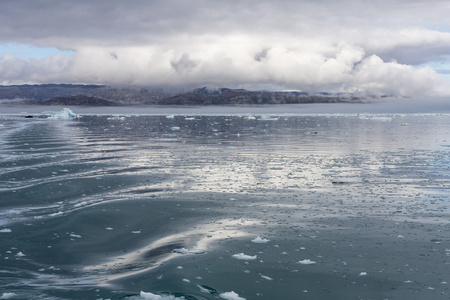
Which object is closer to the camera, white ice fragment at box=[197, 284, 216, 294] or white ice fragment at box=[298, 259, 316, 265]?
white ice fragment at box=[197, 284, 216, 294]

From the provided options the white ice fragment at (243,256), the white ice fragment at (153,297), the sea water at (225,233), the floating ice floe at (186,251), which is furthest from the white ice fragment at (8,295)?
the white ice fragment at (243,256)

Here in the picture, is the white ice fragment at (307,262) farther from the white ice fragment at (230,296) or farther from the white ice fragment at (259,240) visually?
the white ice fragment at (230,296)

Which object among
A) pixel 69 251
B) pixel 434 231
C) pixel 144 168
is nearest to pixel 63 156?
pixel 144 168

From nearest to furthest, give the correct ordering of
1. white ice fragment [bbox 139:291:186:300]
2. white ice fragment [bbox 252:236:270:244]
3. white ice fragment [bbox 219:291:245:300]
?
white ice fragment [bbox 139:291:186:300], white ice fragment [bbox 219:291:245:300], white ice fragment [bbox 252:236:270:244]

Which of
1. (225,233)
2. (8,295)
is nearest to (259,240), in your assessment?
(225,233)

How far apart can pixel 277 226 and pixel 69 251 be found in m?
4.84

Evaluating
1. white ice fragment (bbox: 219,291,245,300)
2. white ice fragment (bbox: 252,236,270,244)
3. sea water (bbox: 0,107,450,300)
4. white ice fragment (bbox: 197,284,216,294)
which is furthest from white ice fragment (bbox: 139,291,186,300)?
white ice fragment (bbox: 252,236,270,244)

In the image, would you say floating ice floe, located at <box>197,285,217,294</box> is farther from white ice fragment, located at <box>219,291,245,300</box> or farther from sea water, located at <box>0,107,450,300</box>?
white ice fragment, located at <box>219,291,245,300</box>

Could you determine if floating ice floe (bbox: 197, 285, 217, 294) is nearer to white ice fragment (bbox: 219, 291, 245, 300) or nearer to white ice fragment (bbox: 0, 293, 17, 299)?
white ice fragment (bbox: 219, 291, 245, 300)

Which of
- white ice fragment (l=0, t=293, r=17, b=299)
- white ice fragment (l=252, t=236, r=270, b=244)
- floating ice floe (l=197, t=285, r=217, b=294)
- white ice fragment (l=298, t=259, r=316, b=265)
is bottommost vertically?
floating ice floe (l=197, t=285, r=217, b=294)

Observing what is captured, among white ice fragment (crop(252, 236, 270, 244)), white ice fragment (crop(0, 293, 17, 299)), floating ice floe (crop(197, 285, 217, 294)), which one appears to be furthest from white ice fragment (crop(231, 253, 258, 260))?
white ice fragment (crop(0, 293, 17, 299))

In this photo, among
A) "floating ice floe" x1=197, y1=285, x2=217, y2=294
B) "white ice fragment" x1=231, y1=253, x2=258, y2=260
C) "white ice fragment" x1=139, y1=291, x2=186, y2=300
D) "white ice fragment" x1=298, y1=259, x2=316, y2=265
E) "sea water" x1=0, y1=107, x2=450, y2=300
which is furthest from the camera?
"white ice fragment" x1=231, y1=253, x2=258, y2=260

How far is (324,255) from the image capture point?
830 centimetres

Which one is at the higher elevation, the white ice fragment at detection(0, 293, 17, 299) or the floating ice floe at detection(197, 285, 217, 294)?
the white ice fragment at detection(0, 293, 17, 299)
